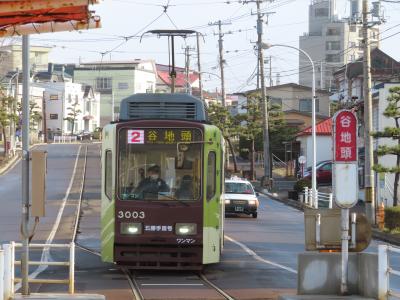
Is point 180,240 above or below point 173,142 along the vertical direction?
below

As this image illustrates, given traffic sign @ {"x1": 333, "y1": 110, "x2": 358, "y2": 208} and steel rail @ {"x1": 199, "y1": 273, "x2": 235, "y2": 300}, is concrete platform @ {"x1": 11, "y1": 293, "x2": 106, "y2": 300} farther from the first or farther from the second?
traffic sign @ {"x1": 333, "y1": 110, "x2": 358, "y2": 208}

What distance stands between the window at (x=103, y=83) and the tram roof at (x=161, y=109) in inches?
4665

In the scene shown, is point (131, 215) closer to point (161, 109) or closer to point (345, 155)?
point (161, 109)

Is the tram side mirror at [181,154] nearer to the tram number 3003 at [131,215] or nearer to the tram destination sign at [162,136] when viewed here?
the tram destination sign at [162,136]

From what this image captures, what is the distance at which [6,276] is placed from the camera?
546 inches

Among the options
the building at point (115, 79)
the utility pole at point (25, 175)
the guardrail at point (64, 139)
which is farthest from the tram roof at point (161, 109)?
the building at point (115, 79)

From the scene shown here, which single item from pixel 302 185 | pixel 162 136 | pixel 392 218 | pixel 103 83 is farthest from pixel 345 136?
pixel 103 83

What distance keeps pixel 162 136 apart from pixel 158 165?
597mm

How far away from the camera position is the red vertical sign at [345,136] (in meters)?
13.4

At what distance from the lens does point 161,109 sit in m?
19.1

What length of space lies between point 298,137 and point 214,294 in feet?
203

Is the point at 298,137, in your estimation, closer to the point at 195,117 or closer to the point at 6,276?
the point at 195,117

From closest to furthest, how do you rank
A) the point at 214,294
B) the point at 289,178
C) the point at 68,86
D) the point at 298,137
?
the point at 214,294 → the point at 289,178 → the point at 298,137 → the point at 68,86

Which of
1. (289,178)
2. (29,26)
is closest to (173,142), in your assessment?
(29,26)
